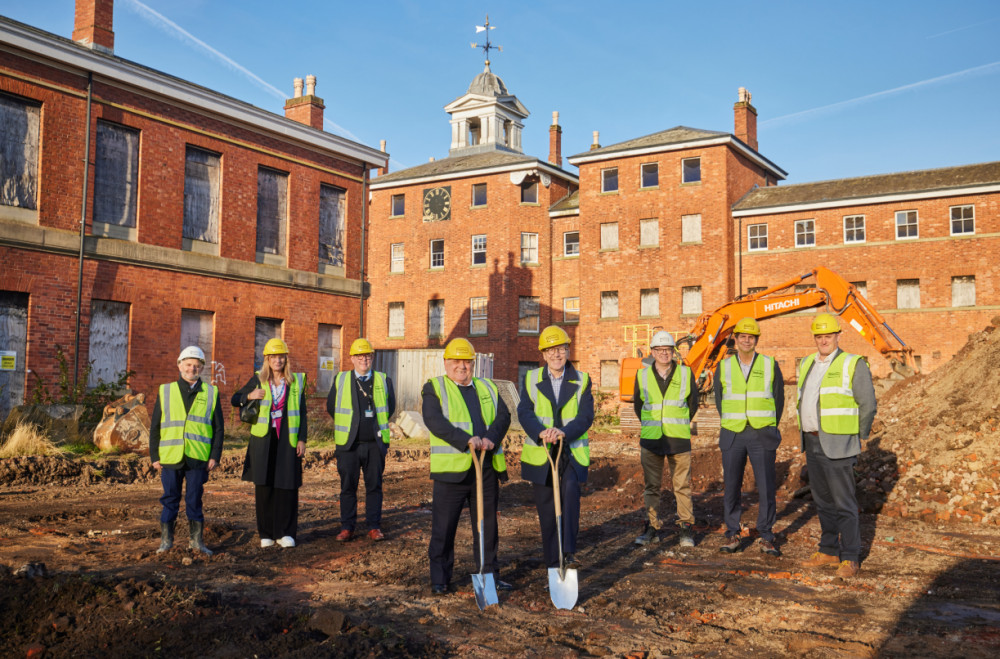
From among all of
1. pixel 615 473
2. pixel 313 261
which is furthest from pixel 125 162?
pixel 615 473

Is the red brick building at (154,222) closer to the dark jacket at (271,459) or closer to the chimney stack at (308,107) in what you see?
the chimney stack at (308,107)

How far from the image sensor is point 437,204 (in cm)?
4028

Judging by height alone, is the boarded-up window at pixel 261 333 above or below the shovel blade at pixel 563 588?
above

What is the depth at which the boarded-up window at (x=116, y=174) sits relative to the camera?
18.4m

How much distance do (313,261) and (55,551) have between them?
16.0 meters

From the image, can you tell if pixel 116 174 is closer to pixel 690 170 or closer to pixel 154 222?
pixel 154 222

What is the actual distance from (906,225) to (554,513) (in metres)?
28.6

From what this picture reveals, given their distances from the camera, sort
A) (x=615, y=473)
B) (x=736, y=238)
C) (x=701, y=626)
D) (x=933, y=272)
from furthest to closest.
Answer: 1. (x=736, y=238)
2. (x=933, y=272)
3. (x=615, y=473)
4. (x=701, y=626)

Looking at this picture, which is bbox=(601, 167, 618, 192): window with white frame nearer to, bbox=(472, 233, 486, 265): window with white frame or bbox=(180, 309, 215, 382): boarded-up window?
bbox=(472, 233, 486, 265): window with white frame

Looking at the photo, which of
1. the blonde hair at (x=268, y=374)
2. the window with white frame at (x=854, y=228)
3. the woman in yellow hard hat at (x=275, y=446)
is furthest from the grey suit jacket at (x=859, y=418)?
the window with white frame at (x=854, y=228)

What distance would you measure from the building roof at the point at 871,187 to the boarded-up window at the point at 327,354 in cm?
1781

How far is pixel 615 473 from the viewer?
1516 cm

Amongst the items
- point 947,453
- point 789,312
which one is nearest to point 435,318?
point 789,312

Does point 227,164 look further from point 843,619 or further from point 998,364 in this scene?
point 843,619
